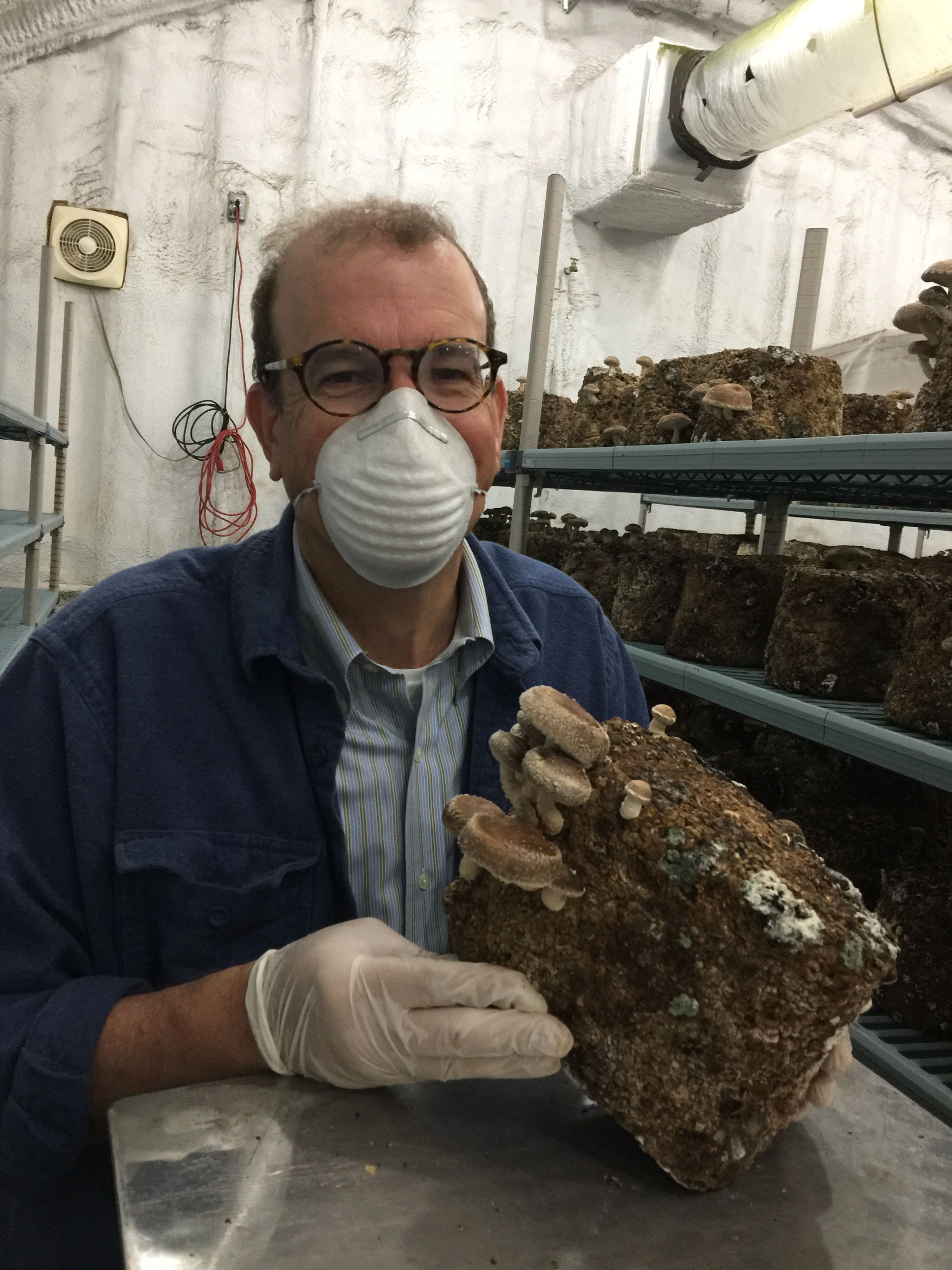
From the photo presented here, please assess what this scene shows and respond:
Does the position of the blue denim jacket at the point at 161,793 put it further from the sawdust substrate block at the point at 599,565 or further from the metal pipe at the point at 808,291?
the metal pipe at the point at 808,291

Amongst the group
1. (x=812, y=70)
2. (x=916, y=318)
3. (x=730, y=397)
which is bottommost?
(x=730, y=397)

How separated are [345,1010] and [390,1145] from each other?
0.15 metres

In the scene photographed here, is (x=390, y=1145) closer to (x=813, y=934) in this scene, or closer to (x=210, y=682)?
(x=813, y=934)

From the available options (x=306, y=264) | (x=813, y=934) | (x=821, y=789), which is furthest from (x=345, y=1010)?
(x=821, y=789)

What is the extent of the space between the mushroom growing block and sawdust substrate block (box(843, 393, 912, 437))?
8.92 ft

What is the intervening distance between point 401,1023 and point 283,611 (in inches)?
26.1

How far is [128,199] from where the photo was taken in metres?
6.42

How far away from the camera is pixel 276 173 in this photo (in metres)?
6.64

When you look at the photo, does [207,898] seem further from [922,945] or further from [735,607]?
[735,607]

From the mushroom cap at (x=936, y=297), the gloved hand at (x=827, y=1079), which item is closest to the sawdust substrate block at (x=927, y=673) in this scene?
the mushroom cap at (x=936, y=297)

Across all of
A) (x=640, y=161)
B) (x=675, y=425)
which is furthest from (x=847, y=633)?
(x=640, y=161)

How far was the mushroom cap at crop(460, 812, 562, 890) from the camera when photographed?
1.01 meters

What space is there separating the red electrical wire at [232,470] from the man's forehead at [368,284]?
5.31 m

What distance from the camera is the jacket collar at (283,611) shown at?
1.42 metres
